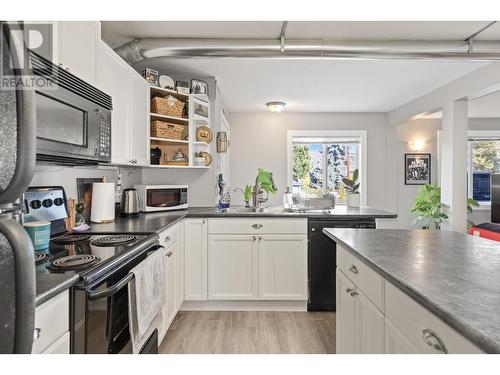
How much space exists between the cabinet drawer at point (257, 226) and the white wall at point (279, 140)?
9.03 feet

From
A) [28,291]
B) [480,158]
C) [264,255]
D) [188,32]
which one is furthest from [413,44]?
[480,158]

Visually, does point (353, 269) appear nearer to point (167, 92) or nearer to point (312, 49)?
point (312, 49)

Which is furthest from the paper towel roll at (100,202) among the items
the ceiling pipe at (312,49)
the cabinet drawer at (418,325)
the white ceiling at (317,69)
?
the cabinet drawer at (418,325)

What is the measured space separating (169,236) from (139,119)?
1067 millimetres

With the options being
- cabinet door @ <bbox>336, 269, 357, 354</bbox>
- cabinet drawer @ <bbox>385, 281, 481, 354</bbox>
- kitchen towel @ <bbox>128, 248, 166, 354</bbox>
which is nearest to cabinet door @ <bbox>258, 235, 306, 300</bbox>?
cabinet door @ <bbox>336, 269, 357, 354</bbox>

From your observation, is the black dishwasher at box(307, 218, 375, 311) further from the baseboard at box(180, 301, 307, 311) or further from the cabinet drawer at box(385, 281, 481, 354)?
the cabinet drawer at box(385, 281, 481, 354)

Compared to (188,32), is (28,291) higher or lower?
lower

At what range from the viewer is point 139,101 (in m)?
2.73

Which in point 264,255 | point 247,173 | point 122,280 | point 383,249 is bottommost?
point 264,255

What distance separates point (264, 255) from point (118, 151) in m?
1.55

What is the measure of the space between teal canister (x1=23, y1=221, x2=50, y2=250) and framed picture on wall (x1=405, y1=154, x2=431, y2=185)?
5.74 m

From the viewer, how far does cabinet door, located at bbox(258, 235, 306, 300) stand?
296cm

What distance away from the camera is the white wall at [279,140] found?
5.70 meters

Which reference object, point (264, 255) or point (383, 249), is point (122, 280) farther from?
point (264, 255)
